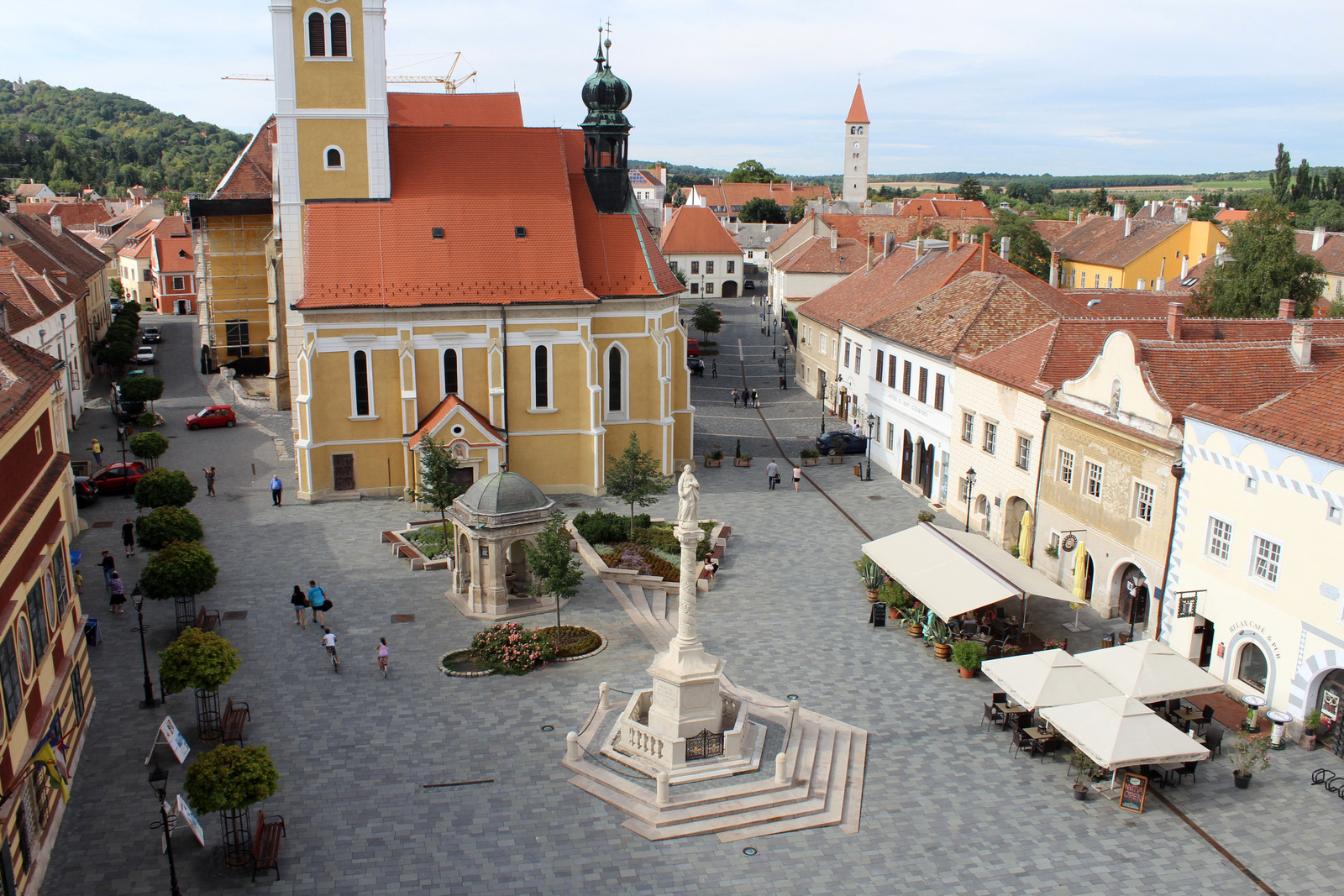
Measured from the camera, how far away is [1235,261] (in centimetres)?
5222

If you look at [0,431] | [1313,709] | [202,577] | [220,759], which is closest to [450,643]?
[202,577]

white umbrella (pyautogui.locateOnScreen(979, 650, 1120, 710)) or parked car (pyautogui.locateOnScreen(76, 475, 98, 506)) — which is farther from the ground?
white umbrella (pyautogui.locateOnScreen(979, 650, 1120, 710))

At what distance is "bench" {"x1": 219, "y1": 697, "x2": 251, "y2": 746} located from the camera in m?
22.4

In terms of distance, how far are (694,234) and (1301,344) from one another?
3570 inches

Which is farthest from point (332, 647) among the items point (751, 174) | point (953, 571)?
point (751, 174)

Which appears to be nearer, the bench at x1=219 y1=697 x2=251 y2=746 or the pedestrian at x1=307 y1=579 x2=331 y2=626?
the bench at x1=219 y1=697 x2=251 y2=746

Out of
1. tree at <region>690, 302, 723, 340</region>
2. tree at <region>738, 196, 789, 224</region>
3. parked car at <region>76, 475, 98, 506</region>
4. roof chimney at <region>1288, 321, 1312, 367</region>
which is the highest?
tree at <region>738, 196, 789, 224</region>

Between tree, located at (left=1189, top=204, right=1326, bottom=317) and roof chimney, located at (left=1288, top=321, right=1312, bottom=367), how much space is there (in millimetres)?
23018

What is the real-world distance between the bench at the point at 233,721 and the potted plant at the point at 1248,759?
20.7 metres

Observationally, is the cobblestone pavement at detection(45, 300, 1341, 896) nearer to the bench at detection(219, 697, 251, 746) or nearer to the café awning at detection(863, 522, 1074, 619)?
the bench at detection(219, 697, 251, 746)

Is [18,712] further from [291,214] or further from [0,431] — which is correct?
[291,214]

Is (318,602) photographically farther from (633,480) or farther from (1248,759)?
(1248,759)

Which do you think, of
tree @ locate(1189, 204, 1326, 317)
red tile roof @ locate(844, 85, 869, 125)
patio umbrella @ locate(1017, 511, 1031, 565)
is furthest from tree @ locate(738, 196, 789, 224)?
patio umbrella @ locate(1017, 511, 1031, 565)

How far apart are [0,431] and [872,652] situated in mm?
20270
